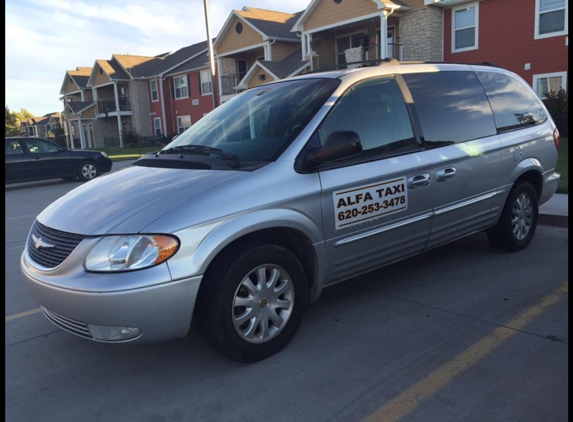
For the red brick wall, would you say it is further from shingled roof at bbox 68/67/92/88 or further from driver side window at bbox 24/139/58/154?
shingled roof at bbox 68/67/92/88

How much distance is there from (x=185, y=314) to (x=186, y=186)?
0.82 metres

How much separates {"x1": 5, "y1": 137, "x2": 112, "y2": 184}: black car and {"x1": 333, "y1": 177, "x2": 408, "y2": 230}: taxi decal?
12910 mm

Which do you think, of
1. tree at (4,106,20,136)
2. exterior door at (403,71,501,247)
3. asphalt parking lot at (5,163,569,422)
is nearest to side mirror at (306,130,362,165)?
exterior door at (403,71,501,247)

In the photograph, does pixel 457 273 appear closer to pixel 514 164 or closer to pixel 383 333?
pixel 514 164

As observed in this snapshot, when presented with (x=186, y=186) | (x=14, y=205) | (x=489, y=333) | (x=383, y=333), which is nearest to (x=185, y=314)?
(x=186, y=186)

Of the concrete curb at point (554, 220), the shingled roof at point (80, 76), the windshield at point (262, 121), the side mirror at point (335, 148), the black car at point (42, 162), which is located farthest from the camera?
the shingled roof at point (80, 76)

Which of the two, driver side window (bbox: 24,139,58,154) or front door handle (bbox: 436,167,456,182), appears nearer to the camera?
front door handle (bbox: 436,167,456,182)

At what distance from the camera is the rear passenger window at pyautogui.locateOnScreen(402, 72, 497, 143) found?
4.24 meters

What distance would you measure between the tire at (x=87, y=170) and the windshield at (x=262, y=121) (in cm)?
1168

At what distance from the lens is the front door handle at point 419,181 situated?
3949 millimetres

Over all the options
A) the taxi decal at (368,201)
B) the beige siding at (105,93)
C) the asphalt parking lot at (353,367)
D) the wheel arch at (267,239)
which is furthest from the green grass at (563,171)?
the beige siding at (105,93)

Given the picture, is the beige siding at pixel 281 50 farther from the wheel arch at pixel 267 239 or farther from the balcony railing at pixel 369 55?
the wheel arch at pixel 267 239

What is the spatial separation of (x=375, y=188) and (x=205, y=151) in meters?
1.35

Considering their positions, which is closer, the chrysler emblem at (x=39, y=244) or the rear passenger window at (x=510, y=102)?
the chrysler emblem at (x=39, y=244)
